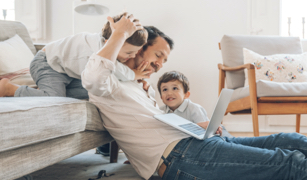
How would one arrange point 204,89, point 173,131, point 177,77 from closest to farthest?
point 173,131, point 177,77, point 204,89

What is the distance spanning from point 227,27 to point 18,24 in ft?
6.54

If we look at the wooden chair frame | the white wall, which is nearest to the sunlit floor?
the wooden chair frame

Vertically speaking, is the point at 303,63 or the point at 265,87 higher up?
the point at 303,63

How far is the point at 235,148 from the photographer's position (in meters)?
0.77

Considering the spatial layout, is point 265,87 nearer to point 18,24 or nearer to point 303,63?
point 303,63

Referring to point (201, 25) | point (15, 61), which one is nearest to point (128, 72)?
point (15, 61)

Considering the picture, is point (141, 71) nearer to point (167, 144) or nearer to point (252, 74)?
point (167, 144)

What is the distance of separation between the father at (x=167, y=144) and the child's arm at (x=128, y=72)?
30mm

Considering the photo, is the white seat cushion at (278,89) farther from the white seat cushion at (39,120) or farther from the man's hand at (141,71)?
the white seat cushion at (39,120)

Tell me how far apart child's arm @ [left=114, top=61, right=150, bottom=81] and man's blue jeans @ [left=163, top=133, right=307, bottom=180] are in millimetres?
324

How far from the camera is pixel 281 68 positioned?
190 centimetres

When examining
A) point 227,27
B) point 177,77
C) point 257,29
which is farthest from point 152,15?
point 177,77

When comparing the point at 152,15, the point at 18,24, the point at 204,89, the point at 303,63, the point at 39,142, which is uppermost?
the point at 152,15

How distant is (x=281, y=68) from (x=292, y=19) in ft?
4.13
